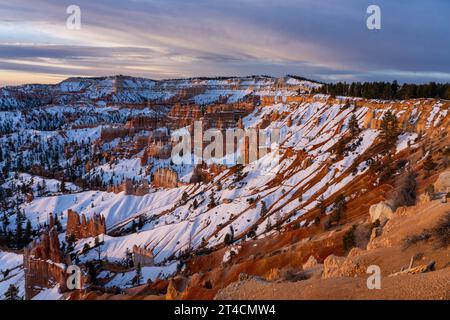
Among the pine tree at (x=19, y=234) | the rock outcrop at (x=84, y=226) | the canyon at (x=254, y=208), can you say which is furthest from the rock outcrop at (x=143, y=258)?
the pine tree at (x=19, y=234)

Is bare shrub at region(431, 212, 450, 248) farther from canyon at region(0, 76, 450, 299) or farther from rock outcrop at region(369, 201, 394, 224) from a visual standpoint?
rock outcrop at region(369, 201, 394, 224)

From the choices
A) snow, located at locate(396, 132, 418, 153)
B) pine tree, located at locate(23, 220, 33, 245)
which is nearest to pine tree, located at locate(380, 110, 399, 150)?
snow, located at locate(396, 132, 418, 153)

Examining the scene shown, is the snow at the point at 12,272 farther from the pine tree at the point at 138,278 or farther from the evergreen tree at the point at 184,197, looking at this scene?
the evergreen tree at the point at 184,197

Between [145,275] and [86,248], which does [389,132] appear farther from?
[86,248]

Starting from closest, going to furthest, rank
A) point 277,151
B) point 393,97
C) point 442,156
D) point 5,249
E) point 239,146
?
point 442,156 → point 5,249 → point 277,151 → point 393,97 → point 239,146

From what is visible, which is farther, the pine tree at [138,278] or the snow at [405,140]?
the snow at [405,140]

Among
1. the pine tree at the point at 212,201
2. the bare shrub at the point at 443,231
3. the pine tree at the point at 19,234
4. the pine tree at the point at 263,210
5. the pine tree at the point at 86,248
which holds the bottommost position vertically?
the pine tree at the point at 19,234

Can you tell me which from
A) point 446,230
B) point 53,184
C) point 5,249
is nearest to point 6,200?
point 53,184

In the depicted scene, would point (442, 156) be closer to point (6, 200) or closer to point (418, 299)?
point (418, 299)
